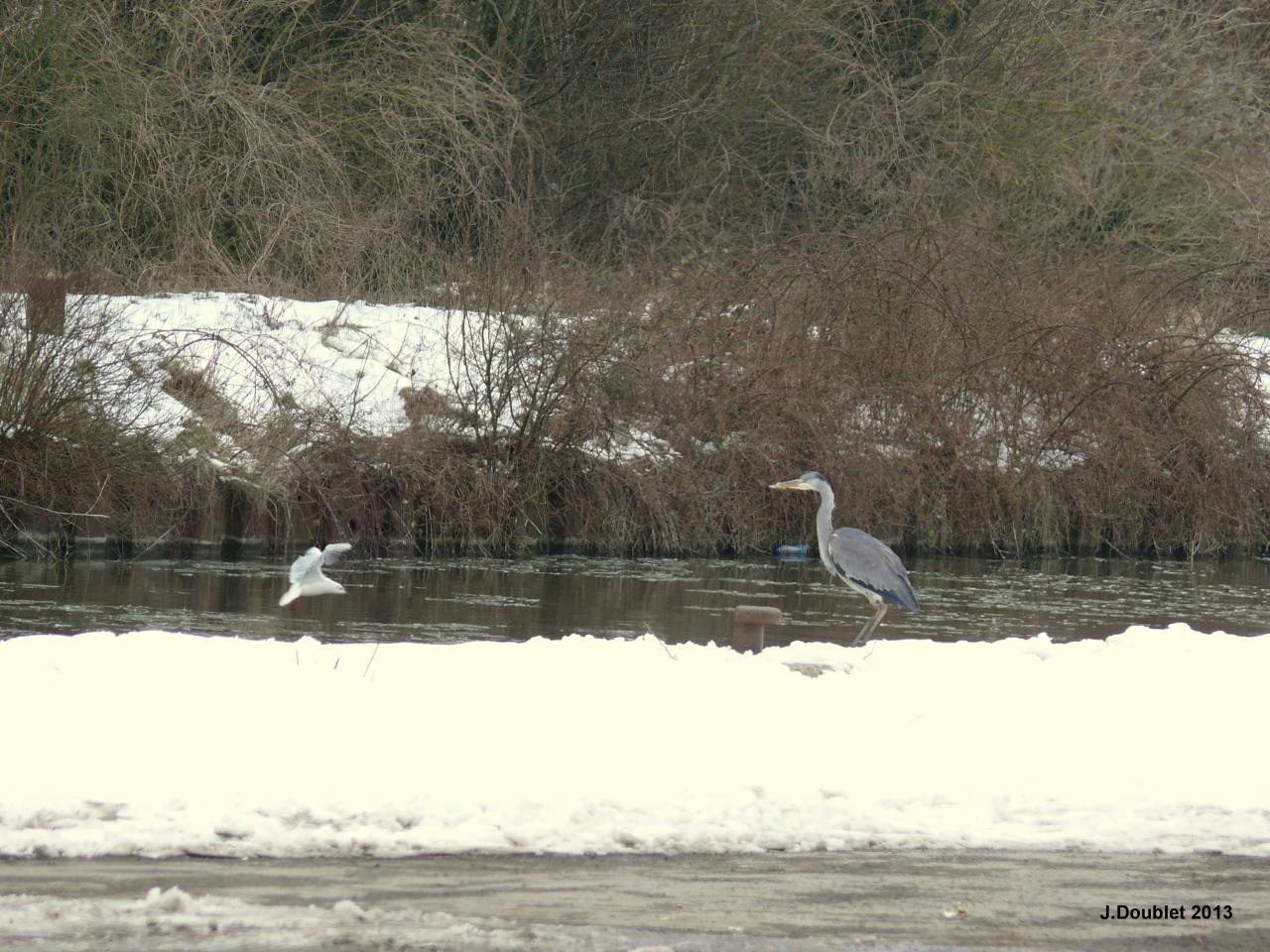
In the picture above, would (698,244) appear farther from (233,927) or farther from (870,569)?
(233,927)

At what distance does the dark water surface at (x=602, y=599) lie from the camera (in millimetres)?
11492

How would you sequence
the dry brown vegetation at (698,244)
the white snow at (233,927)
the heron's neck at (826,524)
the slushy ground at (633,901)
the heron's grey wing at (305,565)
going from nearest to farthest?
the white snow at (233,927) < the slushy ground at (633,901) < the heron's neck at (826,524) < the heron's grey wing at (305,565) < the dry brown vegetation at (698,244)

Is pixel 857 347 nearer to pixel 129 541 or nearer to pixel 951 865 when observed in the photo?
pixel 129 541

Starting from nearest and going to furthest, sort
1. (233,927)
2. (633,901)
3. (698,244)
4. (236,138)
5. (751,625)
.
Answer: (233,927) → (633,901) → (751,625) → (236,138) → (698,244)

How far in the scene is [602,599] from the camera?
44.5 feet

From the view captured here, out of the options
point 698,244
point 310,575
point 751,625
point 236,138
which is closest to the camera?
point 751,625

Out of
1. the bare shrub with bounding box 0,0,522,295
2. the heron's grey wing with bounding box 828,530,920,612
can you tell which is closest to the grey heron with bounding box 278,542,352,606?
the heron's grey wing with bounding box 828,530,920,612

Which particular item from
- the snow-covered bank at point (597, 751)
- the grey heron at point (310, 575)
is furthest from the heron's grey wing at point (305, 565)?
the snow-covered bank at point (597, 751)

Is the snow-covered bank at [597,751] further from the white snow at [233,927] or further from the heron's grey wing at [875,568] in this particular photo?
the heron's grey wing at [875,568]

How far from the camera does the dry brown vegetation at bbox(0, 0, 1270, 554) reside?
16.9 m

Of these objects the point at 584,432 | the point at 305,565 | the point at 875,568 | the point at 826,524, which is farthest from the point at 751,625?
the point at 584,432

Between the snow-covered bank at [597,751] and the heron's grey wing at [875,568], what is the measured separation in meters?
2.40

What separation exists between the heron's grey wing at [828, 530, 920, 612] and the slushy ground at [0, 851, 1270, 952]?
5.22 metres

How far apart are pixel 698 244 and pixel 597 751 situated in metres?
16.6
